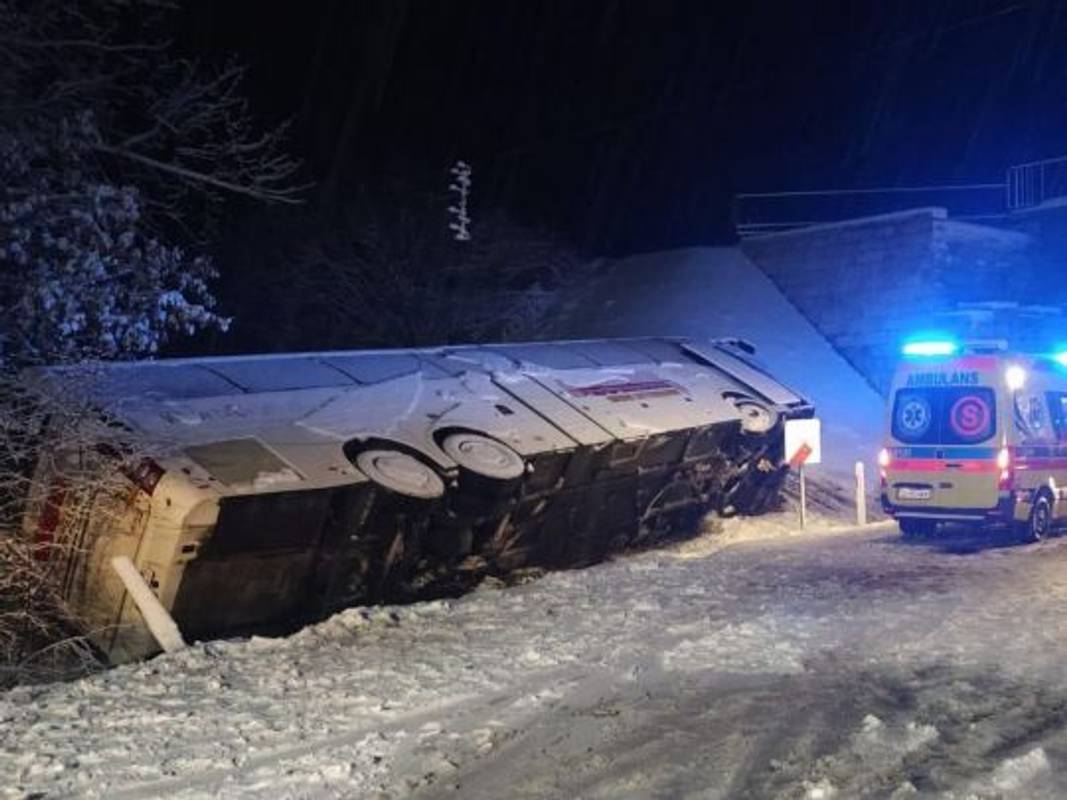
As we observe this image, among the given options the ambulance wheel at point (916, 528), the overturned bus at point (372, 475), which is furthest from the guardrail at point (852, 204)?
the overturned bus at point (372, 475)

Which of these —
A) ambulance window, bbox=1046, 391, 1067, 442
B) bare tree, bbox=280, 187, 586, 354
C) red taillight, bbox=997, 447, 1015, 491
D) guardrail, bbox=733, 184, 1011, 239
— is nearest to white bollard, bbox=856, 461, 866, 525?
ambulance window, bbox=1046, 391, 1067, 442

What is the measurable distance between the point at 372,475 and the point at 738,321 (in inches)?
667

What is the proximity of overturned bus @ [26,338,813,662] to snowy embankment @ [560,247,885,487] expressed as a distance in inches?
271

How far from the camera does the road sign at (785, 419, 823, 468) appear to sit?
49.3 feet

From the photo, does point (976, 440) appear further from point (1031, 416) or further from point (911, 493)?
point (911, 493)

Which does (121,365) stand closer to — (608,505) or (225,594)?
(225,594)

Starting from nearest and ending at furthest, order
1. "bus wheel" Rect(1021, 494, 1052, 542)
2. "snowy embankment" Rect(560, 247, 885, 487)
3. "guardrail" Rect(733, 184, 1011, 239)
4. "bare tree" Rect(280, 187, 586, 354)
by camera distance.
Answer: "bus wheel" Rect(1021, 494, 1052, 542), "snowy embankment" Rect(560, 247, 885, 487), "guardrail" Rect(733, 184, 1011, 239), "bare tree" Rect(280, 187, 586, 354)

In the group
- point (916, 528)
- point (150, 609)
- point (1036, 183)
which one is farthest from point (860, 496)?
point (150, 609)

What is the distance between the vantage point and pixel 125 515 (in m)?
8.39

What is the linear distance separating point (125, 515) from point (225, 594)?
99cm

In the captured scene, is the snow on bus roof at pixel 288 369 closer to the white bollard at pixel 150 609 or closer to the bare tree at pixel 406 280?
the white bollard at pixel 150 609

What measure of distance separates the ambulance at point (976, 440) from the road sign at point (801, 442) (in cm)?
128

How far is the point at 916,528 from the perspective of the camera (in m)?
14.0

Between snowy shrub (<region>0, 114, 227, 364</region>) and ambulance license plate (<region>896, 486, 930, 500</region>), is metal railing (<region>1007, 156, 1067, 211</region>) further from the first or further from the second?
snowy shrub (<region>0, 114, 227, 364</region>)
